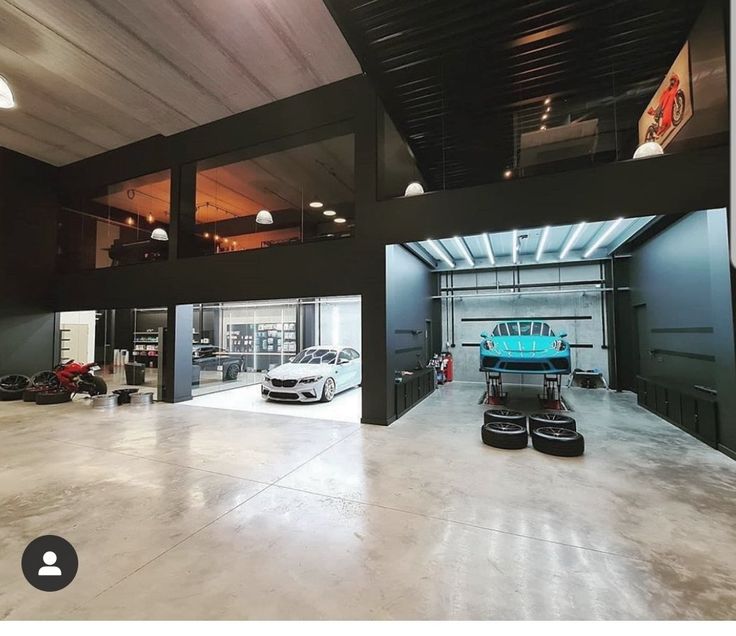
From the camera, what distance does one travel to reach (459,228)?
447cm

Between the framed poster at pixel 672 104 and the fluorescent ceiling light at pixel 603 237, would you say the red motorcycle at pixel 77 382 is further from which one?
the framed poster at pixel 672 104

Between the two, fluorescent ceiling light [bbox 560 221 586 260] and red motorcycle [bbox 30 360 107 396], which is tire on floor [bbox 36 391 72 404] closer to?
red motorcycle [bbox 30 360 107 396]

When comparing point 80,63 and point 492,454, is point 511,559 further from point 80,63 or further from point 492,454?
point 80,63

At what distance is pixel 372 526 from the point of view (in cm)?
227

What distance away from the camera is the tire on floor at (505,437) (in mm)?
3789

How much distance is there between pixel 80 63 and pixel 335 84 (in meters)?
3.98

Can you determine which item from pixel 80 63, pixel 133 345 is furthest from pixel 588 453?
pixel 133 345

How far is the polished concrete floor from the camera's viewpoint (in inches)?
63.7

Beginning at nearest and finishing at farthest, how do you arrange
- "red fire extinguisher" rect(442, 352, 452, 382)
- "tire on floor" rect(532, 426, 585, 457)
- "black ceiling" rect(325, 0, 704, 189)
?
"tire on floor" rect(532, 426, 585, 457) < "black ceiling" rect(325, 0, 704, 189) < "red fire extinguisher" rect(442, 352, 452, 382)

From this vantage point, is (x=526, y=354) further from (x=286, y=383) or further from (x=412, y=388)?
(x=286, y=383)

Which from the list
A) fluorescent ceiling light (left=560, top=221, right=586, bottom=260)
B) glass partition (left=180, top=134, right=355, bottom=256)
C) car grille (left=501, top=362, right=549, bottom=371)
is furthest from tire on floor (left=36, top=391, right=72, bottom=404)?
fluorescent ceiling light (left=560, top=221, right=586, bottom=260)

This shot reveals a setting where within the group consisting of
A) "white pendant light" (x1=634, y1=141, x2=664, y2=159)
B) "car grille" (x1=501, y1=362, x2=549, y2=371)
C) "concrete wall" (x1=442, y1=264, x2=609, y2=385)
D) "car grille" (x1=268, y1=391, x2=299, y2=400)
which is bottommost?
"car grille" (x1=268, y1=391, x2=299, y2=400)
